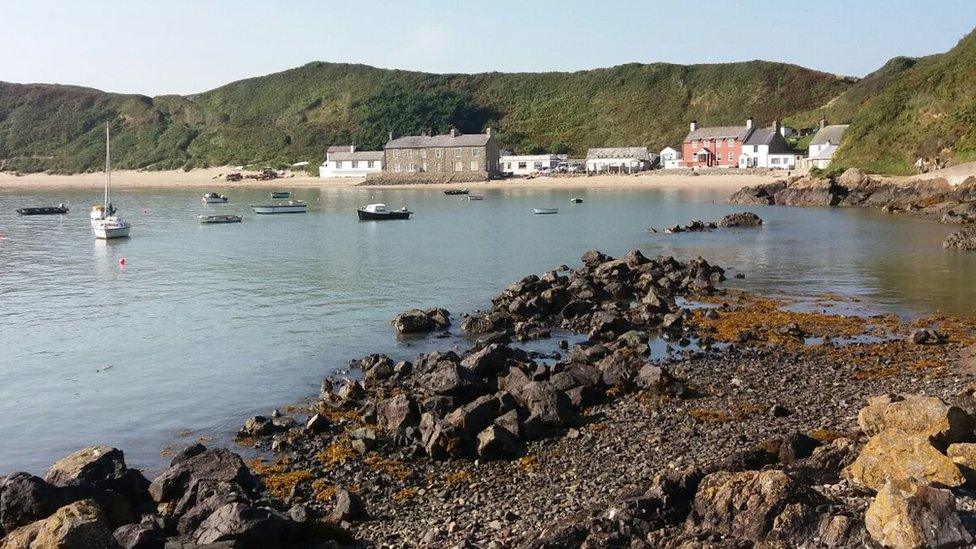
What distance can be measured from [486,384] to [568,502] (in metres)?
7.27

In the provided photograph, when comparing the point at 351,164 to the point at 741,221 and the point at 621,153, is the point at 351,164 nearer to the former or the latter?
the point at 621,153

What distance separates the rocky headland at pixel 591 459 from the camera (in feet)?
35.8

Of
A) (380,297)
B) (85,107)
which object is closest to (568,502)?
(380,297)

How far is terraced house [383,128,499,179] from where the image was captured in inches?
5300

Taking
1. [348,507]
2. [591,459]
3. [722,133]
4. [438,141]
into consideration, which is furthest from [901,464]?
[438,141]

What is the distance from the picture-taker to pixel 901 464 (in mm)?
11562

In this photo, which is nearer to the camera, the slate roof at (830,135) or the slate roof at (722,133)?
the slate roof at (830,135)

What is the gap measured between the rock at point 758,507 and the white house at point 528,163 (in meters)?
129

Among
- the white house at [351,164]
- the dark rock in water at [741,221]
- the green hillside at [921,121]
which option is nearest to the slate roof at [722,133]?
the green hillside at [921,121]

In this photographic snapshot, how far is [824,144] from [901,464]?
106939 millimetres

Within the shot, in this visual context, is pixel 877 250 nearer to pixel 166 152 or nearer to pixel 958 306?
pixel 958 306

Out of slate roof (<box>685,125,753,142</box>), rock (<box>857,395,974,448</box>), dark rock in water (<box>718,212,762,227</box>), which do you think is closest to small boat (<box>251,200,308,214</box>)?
dark rock in water (<box>718,212,762,227</box>)

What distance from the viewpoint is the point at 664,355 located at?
920 inches

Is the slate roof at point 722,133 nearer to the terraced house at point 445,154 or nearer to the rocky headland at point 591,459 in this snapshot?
the terraced house at point 445,154
